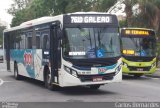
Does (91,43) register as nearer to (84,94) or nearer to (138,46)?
(84,94)

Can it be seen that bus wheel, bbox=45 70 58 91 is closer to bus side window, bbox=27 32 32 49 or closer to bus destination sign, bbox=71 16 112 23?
bus destination sign, bbox=71 16 112 23

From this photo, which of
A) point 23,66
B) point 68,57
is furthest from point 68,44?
point 23,66

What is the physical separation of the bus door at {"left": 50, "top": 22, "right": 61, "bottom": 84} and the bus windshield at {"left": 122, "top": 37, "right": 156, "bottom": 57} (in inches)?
321

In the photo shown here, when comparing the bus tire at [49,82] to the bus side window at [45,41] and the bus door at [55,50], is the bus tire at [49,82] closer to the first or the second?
the bus door at [55,50]

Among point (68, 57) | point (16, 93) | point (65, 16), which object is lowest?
point (16, 93)

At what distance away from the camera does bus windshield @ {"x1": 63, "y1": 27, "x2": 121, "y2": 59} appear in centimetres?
1670

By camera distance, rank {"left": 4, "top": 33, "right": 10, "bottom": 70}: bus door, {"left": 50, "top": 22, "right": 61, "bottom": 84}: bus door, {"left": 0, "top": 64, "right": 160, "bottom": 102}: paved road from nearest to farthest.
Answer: {"left": 0, "top": 64, "right": 160, "bottom": 102}: paved road
{"left": 50, "top": 22, "right": 61, "bottom": 84}: bus door
{"left": 4, "top": 33, "right": 10, "bottom": 70}: bus door

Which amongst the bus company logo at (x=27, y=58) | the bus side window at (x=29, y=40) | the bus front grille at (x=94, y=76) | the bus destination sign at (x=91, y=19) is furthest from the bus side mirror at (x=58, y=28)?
the bus company logo at (x=27, y=58)

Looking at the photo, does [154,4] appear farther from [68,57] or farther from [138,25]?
[68,57]

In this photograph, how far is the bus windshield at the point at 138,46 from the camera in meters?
25.8

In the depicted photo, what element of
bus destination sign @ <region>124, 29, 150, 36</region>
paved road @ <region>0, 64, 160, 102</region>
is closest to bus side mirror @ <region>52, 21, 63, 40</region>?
paved road @ <region>0, 64, 160, 102</region>

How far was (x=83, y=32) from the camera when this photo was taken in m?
16.9

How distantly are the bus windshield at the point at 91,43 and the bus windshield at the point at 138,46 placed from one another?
8.53 meters

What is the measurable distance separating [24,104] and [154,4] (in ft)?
84.3
